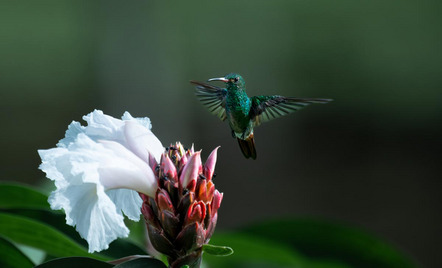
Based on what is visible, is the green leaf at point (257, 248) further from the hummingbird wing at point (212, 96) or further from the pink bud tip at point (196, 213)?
the pink bud tip at point (196, 213)

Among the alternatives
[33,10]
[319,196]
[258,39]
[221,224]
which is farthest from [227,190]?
[33,10]

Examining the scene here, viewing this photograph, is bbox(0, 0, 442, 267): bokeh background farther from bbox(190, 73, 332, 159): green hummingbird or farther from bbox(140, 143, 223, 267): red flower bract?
bbox(140, 143, 223, 267): red flower bract

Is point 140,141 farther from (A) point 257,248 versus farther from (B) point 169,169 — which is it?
(A) point 257,248

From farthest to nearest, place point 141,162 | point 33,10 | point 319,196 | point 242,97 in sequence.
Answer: point 33,10
point 319,196
point 242,97
point 141,162

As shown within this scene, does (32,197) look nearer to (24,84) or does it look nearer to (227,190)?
(227,190)

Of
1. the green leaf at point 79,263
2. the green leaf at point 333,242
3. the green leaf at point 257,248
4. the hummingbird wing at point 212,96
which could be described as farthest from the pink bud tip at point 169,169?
the green leaf at point 333,242

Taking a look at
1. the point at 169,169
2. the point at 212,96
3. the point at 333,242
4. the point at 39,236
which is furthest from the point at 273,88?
the point at 169,169

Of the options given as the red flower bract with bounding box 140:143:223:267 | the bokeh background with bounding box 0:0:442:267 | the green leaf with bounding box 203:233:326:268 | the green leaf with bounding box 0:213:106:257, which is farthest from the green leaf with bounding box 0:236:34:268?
the bokeh background with bounding box 0:0:442:267
